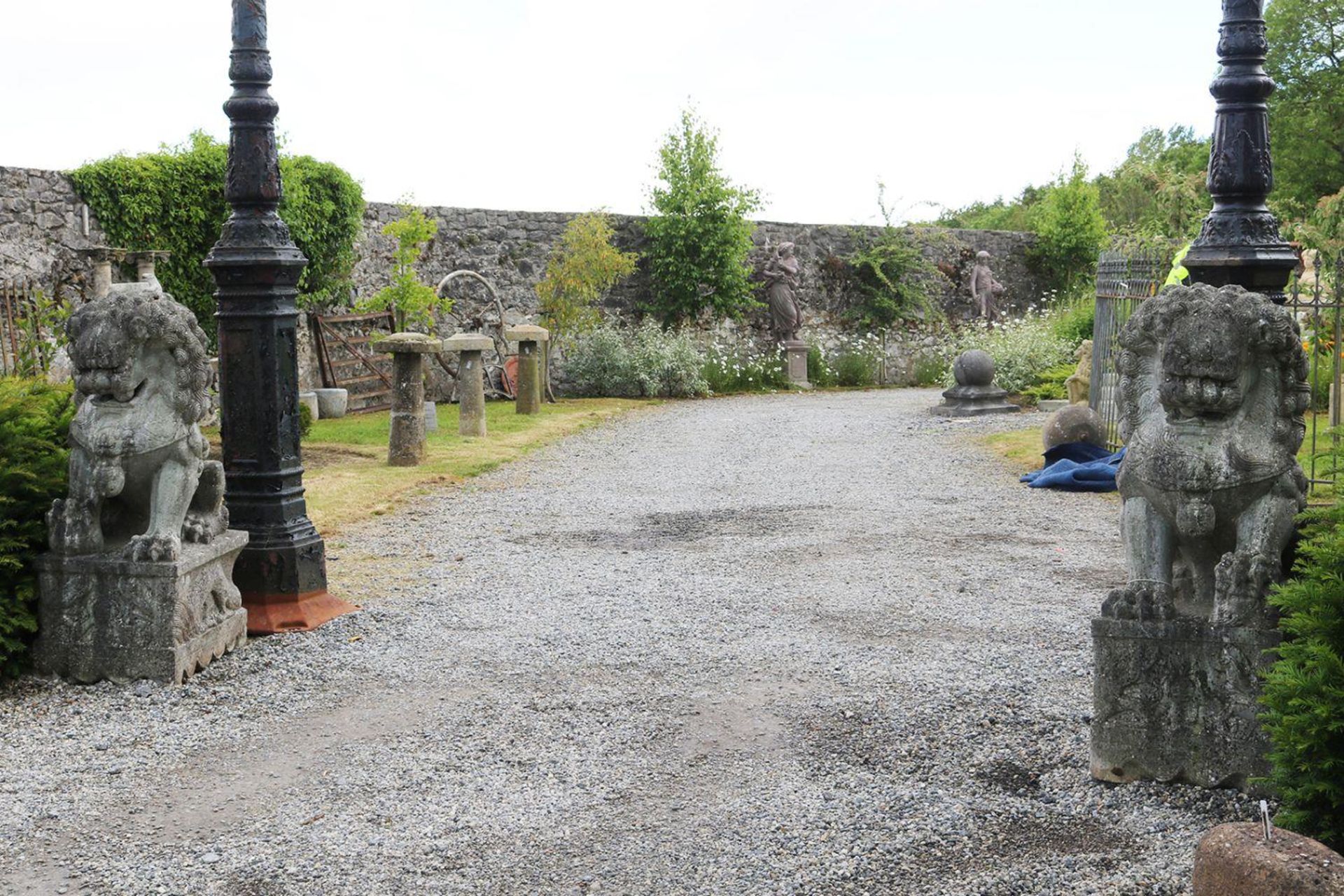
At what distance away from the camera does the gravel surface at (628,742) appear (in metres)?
3.39

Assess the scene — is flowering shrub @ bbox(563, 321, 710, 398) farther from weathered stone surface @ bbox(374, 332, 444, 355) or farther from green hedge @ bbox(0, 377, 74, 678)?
green hedge @ bbox(0, 377, 74, 678)

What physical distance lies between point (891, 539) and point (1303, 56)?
94.0 ft

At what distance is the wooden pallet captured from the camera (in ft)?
55.7

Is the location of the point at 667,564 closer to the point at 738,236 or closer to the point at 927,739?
the point at 927,739

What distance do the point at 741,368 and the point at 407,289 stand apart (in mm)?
6853

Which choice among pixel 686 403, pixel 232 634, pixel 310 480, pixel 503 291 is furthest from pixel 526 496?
pixel 503 291

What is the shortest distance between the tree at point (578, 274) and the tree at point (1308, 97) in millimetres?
18257

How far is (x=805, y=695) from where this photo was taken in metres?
4.89

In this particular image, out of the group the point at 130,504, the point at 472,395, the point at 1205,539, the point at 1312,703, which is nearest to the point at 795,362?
the point at 472,395

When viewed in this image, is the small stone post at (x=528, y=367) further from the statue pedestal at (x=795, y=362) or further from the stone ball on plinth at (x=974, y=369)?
the statue pedestal at (x=795, y=362)

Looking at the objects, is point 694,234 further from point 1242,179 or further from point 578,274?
point 1242,179

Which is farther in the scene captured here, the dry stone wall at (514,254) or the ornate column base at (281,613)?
the dry stone wall at (514,254)

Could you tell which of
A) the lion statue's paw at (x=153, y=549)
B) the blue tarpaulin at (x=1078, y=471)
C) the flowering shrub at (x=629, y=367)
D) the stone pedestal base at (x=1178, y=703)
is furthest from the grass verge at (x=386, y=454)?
the stone pedestal base at (x=1178, y=703)

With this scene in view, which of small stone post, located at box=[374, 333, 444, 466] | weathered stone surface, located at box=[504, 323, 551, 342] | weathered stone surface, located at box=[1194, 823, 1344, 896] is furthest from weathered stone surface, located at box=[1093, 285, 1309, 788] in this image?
weathered stone surface, located at box=[504, 323, 551, 342]
